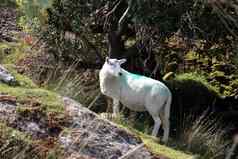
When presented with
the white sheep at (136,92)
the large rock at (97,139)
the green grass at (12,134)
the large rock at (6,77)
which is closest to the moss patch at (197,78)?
the white sheep at (136,92)

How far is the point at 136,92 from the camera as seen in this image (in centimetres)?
998

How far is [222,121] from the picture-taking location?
1252 cm

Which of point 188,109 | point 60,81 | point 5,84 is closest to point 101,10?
point 60,81

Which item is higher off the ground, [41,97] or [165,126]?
[41,97]

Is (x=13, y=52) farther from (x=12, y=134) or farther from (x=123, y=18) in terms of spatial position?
(x=12, y=134)

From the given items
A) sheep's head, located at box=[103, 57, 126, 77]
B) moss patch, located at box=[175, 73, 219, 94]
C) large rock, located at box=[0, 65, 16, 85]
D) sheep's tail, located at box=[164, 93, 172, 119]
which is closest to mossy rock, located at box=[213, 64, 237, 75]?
moss patch, located at box=[175, 73, 219, 94]

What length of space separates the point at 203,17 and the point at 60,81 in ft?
8.21

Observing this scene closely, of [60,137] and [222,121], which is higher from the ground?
[60,137]

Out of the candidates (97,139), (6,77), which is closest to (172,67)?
(6,77)

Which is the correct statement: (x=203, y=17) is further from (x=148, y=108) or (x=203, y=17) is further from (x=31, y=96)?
(x=31, y=96)

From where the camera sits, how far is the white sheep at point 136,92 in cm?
988

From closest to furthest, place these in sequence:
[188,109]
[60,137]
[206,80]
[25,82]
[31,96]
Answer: [60,137]
[31,96]
[25,82]
[188,109]
[206,80]

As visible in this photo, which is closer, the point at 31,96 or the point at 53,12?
the point at 31,96

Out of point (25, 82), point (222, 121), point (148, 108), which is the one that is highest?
point (25, 82)
